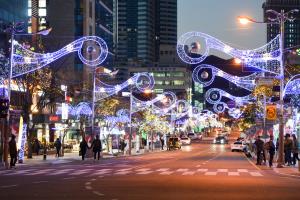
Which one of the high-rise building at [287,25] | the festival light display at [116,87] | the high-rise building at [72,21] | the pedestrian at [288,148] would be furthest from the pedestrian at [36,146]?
the high-rise building at [72,21]

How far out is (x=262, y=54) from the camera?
41312mm

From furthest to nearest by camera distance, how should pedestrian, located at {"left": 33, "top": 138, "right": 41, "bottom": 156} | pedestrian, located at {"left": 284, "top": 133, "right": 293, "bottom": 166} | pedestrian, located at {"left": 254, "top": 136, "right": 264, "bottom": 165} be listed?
pedestrian, located at {"left": 33, "top": 138, "right": 41, "bottom": 156}, pedestrian, located at {"left": 254, "top": 136, "right": 264, "bottom": 165}, pedestrian, located at {"left": 284, "top": 133, "right": 293, "bottom": 166}

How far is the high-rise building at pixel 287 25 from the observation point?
94750 mm

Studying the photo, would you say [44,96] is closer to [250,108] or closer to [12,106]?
[12,106]

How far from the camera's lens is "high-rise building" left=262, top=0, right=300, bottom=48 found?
94750mm

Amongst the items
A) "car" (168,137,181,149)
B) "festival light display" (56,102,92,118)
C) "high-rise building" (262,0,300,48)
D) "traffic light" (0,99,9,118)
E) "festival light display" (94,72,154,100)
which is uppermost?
"high-rise building" (262,0,300,48)

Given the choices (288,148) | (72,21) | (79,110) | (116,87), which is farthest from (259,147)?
(72,21)

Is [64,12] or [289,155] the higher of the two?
[64,12]

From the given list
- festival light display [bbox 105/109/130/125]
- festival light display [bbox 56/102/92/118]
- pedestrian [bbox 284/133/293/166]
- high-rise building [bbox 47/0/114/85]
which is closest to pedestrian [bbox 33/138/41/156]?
festival light display [bbox 56/102/92/118]

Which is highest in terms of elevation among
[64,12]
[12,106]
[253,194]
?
[64,12]

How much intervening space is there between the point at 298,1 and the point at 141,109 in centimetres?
4120

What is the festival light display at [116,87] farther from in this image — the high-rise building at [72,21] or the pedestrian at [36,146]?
the high-rise building at [72,21]

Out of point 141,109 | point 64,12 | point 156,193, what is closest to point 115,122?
point 141,109

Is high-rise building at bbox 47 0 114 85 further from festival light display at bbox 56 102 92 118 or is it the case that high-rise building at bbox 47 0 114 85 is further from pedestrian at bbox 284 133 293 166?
pedestrian at bbox 284 133 293 166
